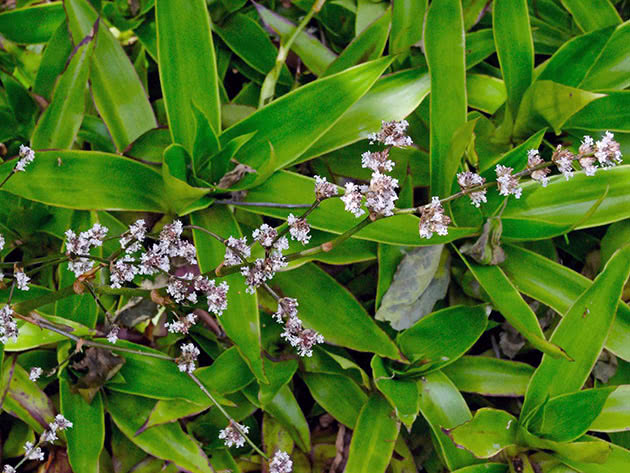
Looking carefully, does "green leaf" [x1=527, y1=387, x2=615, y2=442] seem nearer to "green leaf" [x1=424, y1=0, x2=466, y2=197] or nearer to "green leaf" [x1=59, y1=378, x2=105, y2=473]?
"green leaf" [x1=424, y1=0, x2=466, y2=197]

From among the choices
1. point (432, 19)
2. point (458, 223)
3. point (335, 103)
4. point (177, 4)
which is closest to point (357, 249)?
point (458, 223)

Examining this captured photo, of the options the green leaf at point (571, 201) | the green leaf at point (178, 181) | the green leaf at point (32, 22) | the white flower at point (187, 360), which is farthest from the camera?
the green leaf at point (32, 22)

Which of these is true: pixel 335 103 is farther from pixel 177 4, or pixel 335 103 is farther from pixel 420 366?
pixel 420 366

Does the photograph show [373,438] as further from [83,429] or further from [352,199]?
[352,199]

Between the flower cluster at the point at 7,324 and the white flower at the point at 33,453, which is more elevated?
the flower cluster at the point at 7,324

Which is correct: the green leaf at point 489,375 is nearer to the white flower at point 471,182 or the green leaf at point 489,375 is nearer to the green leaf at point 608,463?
the green leaf at point 608,463

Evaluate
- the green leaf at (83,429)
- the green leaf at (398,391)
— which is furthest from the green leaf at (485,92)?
the green leaf at (83,429)

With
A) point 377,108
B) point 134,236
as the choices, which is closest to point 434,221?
point 134,236
